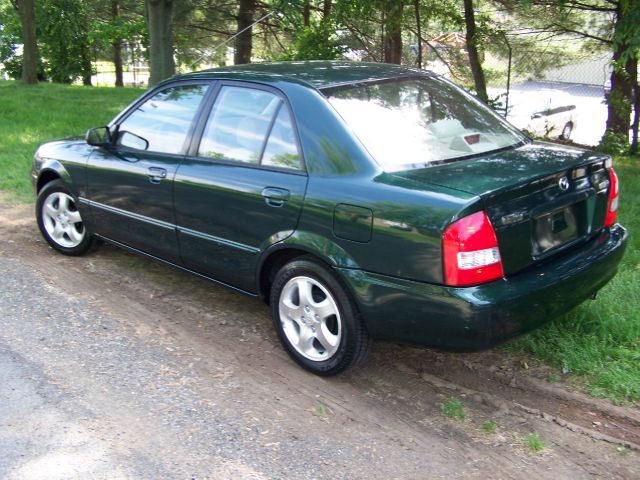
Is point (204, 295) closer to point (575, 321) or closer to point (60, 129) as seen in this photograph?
point (575, 321)

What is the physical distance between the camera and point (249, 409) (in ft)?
11.6

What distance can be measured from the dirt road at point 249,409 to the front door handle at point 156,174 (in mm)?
905

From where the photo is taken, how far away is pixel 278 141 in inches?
154

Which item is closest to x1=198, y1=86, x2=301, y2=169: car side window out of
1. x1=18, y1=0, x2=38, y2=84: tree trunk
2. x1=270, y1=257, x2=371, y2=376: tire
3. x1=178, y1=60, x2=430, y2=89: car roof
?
x1=178, y1=60, x2=430, y2=89: car roof

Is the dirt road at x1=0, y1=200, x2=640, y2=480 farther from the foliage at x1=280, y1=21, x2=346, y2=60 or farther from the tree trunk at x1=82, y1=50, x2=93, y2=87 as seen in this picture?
the tree trunk at x1=82, y1=50, x2=93, y2=87

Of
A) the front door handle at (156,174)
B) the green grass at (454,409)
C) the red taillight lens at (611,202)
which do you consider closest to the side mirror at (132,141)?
the front door handle at (156,174)

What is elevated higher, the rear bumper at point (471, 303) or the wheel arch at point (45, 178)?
the wheel arch at point (45, 178)

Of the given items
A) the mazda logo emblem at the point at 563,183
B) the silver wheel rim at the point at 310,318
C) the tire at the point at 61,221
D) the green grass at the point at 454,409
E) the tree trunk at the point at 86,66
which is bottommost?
the green grass at the point at 454,409

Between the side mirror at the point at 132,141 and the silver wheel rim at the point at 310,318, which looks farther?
the side mirror at the point at 132,141

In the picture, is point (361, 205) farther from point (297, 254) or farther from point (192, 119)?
point (192, 119)

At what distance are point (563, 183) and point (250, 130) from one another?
5.90ft

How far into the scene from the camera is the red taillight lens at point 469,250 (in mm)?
3103

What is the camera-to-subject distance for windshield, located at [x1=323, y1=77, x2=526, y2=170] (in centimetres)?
366

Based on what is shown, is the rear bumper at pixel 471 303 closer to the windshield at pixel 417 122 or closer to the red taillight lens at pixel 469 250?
the red taillight lens at pixel 469 250
